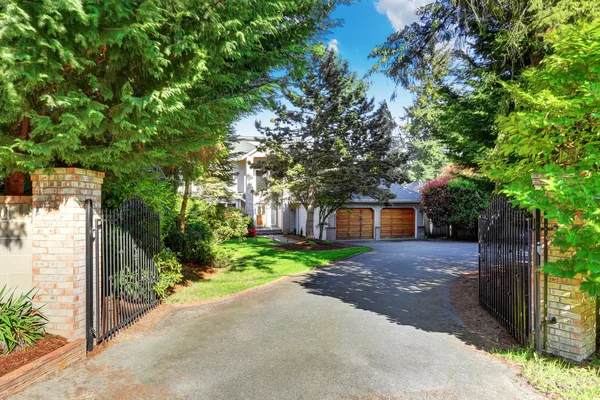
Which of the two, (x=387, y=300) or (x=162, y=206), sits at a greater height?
(x=162, y=206)

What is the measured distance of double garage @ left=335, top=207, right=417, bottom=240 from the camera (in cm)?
2205

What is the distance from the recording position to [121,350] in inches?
186

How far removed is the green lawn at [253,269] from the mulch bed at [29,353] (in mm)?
2885

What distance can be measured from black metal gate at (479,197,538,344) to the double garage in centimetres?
1496

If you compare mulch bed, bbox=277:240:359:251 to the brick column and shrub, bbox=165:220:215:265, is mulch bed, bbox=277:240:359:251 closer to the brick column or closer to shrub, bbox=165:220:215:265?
shrub, bbox=165:220:215:265

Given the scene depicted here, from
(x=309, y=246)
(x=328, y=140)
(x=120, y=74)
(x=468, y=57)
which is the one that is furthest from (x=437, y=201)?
(x=120, y=74)

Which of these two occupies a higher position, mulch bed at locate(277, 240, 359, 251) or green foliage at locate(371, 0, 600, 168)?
green foliage at locate(371, 0, 600, 168)

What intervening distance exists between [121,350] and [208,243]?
610 centimetres

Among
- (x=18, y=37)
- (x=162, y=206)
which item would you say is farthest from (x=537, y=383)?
(x=162, y=206)

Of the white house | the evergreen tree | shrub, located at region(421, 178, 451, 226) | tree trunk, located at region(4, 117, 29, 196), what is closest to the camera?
tree trunk, located at region(4, 117, 29, 196)

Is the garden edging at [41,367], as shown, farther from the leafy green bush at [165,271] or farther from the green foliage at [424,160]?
the green foliage at [424,160]

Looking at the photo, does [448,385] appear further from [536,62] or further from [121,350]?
[536,62]

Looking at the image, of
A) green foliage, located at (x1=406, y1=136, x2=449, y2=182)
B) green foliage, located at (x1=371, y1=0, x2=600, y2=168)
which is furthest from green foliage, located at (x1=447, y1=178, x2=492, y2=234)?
green foliage, located at (x1=406, y1=136, x2=449, y2=182)

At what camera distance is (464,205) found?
21.1 metres
